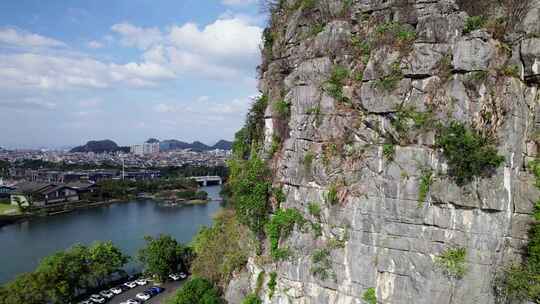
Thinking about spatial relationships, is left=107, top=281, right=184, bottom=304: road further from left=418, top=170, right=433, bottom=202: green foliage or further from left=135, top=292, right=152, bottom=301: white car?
left=418, top=170, right=433, bottom=202: green foliage

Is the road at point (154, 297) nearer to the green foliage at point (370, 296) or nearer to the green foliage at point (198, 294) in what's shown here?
the green foliage at point (198, 294)

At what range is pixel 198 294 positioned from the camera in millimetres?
11664

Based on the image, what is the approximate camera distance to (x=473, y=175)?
6.82 meters

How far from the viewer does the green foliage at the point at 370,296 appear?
305 inches

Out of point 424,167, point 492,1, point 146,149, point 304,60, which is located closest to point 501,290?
point 424,167

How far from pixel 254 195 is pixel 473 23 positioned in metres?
6.34

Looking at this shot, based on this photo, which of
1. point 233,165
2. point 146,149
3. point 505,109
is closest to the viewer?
point 505,109

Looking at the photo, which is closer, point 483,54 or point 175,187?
point 483,54

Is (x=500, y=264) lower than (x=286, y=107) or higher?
lower

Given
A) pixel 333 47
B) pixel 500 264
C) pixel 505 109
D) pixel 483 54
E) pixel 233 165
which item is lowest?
pixel 500 264

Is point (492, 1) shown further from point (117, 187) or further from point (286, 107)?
point (117, 187)

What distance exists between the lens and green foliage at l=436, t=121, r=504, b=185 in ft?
22.0

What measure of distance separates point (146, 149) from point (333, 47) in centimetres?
20192

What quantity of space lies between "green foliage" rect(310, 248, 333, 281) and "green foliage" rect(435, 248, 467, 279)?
234 cm
